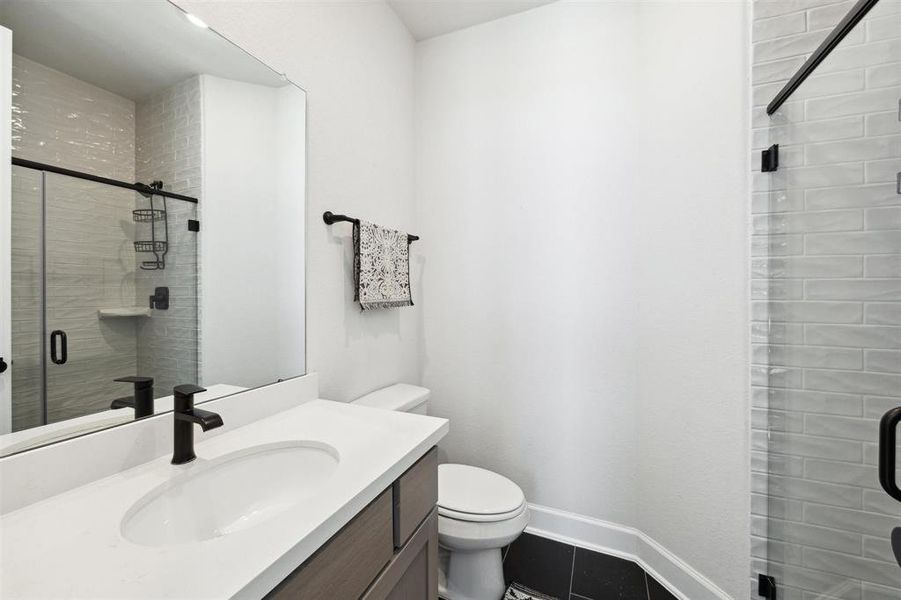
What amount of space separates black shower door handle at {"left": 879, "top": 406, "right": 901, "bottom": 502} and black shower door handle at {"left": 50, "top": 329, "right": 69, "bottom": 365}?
1.55m

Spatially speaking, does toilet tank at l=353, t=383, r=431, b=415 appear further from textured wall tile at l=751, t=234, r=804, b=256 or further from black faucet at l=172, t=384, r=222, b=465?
textured wall tile at l=751, t=234, r=804, b=256

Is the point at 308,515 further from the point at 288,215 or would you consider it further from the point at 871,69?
the point at 871,69

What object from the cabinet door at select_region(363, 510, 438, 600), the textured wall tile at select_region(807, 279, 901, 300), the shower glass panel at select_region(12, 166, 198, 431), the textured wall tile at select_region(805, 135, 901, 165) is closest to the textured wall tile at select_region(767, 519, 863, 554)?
the textured wall tile at select_region(807, 279, 901, 300)

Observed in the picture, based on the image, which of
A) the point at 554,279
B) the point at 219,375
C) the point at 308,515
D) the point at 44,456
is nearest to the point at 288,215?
the point at 219,375

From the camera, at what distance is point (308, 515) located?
1.86ft

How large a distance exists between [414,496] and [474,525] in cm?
52

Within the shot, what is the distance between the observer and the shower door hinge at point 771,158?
3.72ft

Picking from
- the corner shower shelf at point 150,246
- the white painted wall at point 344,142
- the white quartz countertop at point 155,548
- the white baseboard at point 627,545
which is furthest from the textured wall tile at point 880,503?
the corner shower shelf at point 150,246

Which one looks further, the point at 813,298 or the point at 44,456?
the point at 813,298

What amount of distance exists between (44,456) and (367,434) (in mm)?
584

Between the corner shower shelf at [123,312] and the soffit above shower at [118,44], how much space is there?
1.54ft

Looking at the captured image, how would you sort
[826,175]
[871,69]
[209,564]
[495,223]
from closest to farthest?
[209,564]
[871,69]
[826,175]
[495,223]

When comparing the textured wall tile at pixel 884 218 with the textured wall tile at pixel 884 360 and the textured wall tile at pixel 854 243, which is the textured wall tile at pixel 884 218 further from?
the textured wall tile at pixel 884 360

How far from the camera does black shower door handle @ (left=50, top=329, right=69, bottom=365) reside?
0.67 metres
